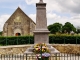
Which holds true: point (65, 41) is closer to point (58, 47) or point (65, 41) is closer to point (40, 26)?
point (58, 47)

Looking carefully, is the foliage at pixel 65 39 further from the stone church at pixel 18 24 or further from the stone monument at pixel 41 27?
the stone church at pixel 18 24

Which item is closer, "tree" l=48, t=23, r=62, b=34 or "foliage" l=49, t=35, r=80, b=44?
"foliage" l=49, t=35, r=80, b=44

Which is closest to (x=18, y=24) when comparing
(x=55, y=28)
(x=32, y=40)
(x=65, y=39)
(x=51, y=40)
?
(x=32, y=40)

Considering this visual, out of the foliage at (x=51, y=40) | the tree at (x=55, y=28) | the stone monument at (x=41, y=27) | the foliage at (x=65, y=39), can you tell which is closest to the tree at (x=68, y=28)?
the tree at (x=55, y=28)

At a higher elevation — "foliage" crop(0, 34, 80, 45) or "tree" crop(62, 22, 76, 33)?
"tree" crop(62, 22, 76, 33)

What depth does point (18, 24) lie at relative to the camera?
4412cm

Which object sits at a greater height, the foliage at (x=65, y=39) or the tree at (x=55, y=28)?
the tree at (x=55, y=28)

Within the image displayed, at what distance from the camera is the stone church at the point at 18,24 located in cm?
4256

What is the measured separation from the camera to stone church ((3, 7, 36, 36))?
42.6 metres

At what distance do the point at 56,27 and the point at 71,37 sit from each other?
146ft

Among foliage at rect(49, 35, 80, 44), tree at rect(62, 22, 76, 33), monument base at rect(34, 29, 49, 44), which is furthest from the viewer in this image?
tree at rect(62, 22, 76, 33)

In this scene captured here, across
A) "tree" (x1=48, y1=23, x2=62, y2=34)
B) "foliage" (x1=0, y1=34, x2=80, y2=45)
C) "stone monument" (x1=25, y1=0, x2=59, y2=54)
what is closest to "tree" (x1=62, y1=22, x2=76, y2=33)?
"tree" (x1=48, y1=23, x2=62, y2=34)

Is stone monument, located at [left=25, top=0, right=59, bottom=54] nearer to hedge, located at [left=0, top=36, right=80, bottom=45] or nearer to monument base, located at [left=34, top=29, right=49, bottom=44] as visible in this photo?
monument base, located at [left=34, top=29, right=49, bottom=44]

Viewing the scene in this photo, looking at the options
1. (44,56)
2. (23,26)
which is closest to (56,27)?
(23,26)
